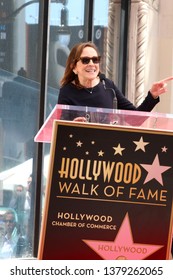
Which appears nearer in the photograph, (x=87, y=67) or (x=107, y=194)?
(x=107, y=194)

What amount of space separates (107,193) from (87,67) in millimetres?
784

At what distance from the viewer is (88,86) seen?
349 cm

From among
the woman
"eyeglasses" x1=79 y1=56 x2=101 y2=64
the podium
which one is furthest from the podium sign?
"eyeglasses" x1=79 y1=56 x2=101 y2=64

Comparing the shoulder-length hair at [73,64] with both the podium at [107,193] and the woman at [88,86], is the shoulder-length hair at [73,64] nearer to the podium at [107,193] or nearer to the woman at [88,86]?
the woman at [88,86]

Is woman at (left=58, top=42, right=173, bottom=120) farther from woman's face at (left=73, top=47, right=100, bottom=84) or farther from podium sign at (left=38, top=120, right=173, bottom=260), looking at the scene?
podium sign at (left=38, top=120, right=173, bottom=260)

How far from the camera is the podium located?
2.85 metres

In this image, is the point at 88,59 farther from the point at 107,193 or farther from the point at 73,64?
the point at 107,193

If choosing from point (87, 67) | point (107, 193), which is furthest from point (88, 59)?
point (107, 193)

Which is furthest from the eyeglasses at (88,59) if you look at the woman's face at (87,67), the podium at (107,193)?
the podium at (107,193)

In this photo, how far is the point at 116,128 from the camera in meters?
2.86

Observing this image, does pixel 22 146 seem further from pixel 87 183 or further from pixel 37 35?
pixel 87 183

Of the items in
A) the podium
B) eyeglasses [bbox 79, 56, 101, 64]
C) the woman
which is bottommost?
the podium

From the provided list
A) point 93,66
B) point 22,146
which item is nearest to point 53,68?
point 22,146

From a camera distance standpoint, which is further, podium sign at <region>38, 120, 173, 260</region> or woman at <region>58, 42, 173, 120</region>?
woman at <region>58, 42, 173, 120</region>
